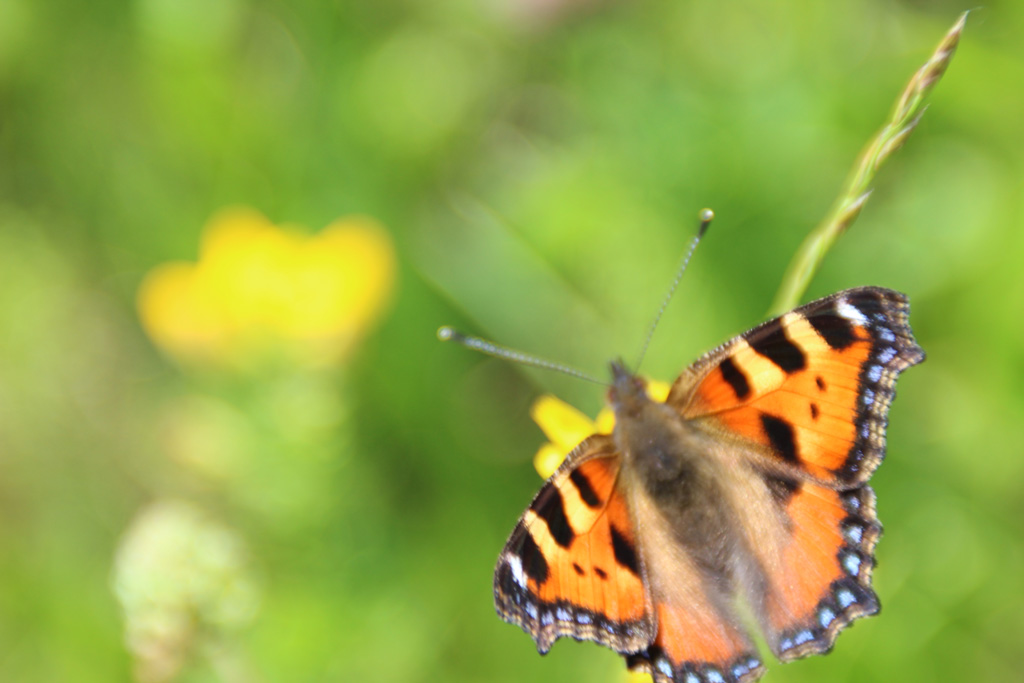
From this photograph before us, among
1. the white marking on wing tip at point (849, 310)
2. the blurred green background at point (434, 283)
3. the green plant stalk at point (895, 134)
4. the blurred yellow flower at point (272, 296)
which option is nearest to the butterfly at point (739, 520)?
the white marking on wing tip at point (849, 310)

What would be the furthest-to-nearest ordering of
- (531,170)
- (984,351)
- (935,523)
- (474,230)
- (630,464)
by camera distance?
(531,170), (474,230), (984,351), (935,523), (630,464)

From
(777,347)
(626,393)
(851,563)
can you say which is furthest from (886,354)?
(626,393)

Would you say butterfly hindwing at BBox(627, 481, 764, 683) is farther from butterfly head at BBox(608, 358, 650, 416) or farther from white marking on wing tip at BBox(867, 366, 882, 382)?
white marking on wing tip at BBox(867, 366, 882, 382)

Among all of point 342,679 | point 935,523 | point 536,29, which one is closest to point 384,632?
point 342,679

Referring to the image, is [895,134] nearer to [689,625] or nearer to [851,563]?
[851,563]

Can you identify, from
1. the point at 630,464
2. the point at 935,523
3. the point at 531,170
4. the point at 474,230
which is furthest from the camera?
the point at 531,170

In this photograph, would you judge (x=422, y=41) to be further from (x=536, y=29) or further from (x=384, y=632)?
(x=384, y=632)
